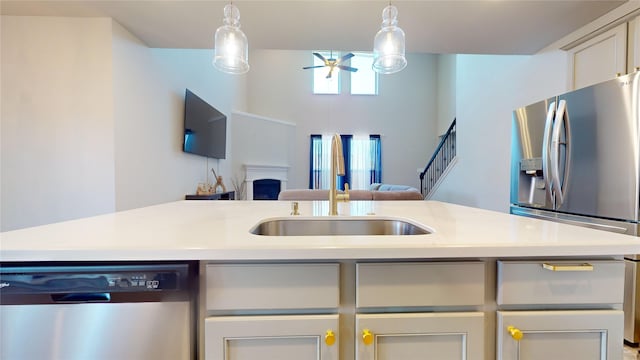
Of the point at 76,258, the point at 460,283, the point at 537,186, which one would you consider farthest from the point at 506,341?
the point at 537,186

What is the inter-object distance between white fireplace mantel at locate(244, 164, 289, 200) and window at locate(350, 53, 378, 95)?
309cm

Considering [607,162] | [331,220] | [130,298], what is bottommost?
[130,298]

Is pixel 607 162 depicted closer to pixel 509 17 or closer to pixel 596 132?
pixel 596 132

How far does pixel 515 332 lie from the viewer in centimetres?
76

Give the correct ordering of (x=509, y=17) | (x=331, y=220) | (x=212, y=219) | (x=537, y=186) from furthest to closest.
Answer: (x=509, y=17)
(x=537, y=186)
(x=331, y=220)
(x=212, y=219)

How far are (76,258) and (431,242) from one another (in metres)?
0.88

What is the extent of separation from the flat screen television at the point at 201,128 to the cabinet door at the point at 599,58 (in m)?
4.43

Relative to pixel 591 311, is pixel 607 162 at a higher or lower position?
higher

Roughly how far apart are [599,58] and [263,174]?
630 cm

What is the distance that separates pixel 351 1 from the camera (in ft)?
7.72

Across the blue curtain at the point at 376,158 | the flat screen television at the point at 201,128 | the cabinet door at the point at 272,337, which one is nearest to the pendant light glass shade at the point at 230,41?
the cabinet door at the point at 272,337

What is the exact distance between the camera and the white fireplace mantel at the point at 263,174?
716 cm

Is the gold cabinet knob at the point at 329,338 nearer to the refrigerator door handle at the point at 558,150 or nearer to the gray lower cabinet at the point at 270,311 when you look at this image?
the gray lower cabinet at the point at 270,311

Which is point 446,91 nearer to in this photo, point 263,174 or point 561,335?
point 263,174
